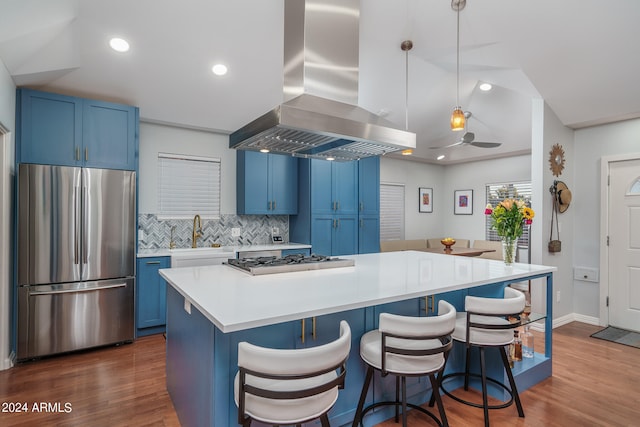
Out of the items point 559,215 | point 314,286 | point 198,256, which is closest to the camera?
point 314,286

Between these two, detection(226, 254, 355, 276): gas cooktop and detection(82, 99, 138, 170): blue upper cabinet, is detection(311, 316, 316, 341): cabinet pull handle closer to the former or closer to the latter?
detection(226, 254, 355, 276): gas cooktop

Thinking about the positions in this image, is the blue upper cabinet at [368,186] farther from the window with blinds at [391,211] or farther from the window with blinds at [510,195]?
the window with blinds at [510,195]

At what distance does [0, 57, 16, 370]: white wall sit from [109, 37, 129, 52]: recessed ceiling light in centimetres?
85

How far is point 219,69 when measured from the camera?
359 centimetres

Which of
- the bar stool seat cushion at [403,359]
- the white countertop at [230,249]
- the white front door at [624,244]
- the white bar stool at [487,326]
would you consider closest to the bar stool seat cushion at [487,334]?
the white bar stool at [487,326]

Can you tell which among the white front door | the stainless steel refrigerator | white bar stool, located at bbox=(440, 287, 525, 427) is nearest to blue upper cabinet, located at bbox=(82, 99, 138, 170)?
the stainless steel refrigerator

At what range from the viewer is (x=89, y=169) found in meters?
3.23

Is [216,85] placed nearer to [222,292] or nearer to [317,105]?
[317,105]

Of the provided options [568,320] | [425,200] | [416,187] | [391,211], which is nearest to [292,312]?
[568,320]

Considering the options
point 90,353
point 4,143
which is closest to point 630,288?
point 90,353

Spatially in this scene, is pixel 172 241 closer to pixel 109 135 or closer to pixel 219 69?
pixel 109 135

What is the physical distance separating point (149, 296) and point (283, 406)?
2964 mm

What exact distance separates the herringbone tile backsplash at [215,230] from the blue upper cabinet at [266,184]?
26cm

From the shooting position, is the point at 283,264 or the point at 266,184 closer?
the point at 283,264
